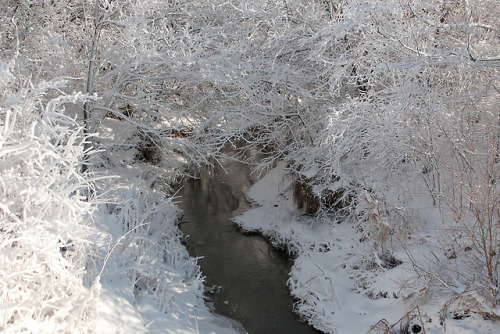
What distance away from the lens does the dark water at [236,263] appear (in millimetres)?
6102

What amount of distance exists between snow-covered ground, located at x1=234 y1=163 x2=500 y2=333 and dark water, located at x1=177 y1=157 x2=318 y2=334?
29cm

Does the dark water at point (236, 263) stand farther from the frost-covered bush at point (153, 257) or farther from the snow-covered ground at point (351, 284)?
the frost-covered bush at point (153, 257)

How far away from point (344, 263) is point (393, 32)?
3.73 m

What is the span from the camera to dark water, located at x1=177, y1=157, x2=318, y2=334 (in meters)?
6.10

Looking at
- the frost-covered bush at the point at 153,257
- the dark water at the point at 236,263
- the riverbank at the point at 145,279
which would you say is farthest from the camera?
the dark water at the point at 236,263

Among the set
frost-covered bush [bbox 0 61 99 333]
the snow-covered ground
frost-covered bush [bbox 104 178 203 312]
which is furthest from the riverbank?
the snow-covered ground

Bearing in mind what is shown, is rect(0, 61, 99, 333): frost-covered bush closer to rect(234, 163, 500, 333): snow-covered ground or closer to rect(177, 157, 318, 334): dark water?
rect(177, 157, 318, 334): dark water

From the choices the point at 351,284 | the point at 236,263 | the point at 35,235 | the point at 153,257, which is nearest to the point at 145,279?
the point at 153,257

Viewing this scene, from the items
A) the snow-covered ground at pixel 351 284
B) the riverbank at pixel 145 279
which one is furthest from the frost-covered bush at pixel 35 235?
the snow-covered ground at pixel 351 284

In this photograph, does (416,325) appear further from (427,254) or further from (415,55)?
(415,55)

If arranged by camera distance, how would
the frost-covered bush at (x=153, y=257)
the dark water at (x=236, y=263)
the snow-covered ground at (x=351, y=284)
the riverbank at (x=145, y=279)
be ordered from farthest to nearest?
the dark water at (x=236, y=263)
the frost-covered bush at (x=153, y=257)
the snow-covered ground at (x=351, y=284)
the riverbank at (x=145, y=279)

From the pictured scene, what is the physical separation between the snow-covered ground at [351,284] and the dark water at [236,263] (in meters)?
0.29

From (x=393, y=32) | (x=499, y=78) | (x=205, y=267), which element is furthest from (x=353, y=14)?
(x=205, y=267)

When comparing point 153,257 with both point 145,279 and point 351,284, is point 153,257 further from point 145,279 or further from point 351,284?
point 351,284
